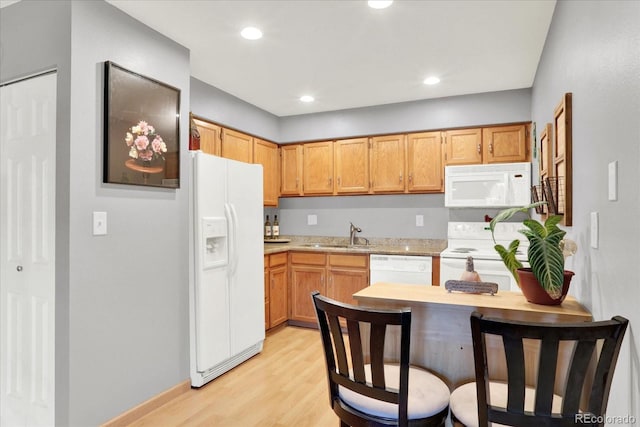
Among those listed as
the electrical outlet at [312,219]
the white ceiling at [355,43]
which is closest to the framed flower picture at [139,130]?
the white ceiling at [355,43]

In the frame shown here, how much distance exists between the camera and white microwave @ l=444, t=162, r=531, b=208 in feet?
12.1

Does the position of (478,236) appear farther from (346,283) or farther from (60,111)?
(60,111)

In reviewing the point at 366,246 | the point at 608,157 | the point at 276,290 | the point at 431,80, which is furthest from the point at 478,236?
the point at 608,157

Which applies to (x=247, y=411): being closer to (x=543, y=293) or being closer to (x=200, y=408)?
(x=200, y=408)

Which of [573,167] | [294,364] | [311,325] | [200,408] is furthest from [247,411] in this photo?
[573,167]

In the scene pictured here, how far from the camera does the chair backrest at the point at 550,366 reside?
40.1 inches

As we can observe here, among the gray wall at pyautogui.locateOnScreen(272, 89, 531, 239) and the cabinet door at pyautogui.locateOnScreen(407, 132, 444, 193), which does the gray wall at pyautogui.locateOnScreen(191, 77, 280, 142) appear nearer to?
the gray wall at pyautogui.locateOnScreen(272, 89, 531, 239)

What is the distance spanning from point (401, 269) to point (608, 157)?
8.37 ft

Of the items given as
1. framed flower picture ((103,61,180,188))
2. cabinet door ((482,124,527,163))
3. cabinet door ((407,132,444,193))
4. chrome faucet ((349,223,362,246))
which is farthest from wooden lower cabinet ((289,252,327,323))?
cabinet door ((482,124,527,163))

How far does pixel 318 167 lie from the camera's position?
4633mm

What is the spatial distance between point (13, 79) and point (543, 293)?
3.04 meters

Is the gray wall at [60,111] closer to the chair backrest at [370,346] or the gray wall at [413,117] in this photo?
the chair backrest at [370,346]

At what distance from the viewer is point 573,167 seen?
72.1 inches

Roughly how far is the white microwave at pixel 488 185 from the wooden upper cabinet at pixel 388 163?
20.2 inches
